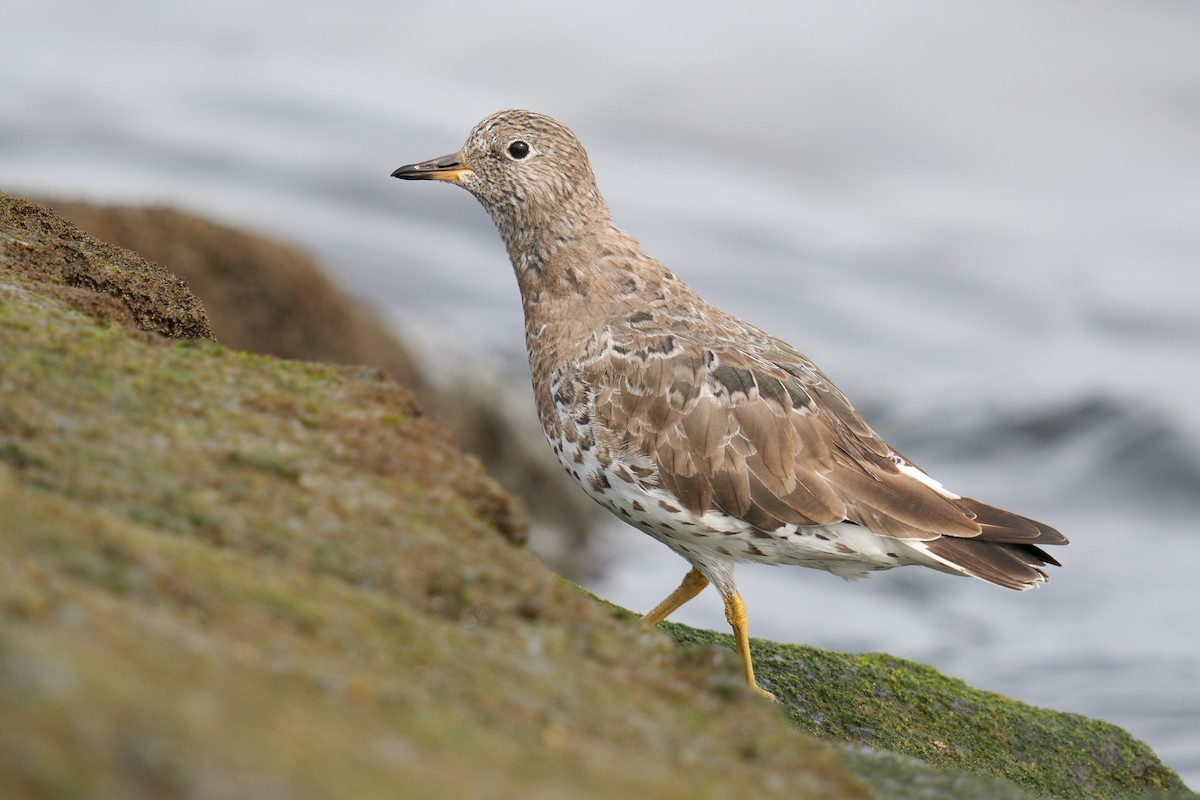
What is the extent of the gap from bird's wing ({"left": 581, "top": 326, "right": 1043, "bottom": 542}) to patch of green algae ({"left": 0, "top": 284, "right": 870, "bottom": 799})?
224 centimetres

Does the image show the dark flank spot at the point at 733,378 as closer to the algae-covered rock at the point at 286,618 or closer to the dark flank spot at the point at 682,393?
the dark flank spot at the point at 682,393

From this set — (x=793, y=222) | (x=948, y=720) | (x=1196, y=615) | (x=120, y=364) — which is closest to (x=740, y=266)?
(x=793, y=222)

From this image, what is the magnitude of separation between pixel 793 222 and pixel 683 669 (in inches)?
882

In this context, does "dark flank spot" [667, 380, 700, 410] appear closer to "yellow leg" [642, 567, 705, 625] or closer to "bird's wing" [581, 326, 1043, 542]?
"bird's wing" [581, 326, 1043, 542]

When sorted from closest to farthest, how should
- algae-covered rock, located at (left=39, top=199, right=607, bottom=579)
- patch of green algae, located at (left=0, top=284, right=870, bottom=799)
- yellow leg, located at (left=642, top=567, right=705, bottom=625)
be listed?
patch of green algae, located at (left=0, top=284, right=870, bottom=799)
yellow leg, located at (left=642, top=567, right=705, bottom=625)
algae-covered rock, located at (left=39, top=199, right=607, bottom=579)

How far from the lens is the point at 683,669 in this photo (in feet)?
14.5

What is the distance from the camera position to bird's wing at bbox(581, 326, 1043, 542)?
721 cm

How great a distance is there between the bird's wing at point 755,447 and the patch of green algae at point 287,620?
7.35ft

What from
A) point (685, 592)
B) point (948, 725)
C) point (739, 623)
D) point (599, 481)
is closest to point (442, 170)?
point (599, 481)

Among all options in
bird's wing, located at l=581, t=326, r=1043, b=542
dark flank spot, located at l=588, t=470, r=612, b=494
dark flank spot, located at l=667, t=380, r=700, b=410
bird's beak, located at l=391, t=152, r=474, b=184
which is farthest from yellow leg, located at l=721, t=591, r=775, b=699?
bird's beak, located at l=391, t=152, r=474, b=184

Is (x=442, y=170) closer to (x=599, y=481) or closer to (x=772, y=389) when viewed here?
(x=599, y=481)

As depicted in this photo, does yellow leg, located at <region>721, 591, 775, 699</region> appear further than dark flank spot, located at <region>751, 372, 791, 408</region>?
No

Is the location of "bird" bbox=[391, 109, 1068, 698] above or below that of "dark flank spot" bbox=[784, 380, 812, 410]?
below

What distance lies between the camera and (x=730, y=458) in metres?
7.29
